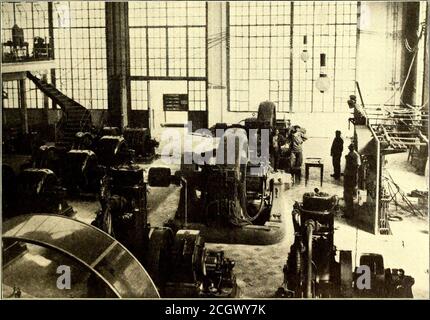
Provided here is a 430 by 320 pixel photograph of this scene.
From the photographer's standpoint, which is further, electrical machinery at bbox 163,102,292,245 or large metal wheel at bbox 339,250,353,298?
electrical machinery at bbox 163,102,292,245

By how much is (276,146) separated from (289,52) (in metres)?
4.91

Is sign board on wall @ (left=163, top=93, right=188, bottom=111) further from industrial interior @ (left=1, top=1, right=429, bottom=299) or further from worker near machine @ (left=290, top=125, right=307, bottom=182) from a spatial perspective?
worker near machine @ (left=290, top=125, right=307, bottom=182)

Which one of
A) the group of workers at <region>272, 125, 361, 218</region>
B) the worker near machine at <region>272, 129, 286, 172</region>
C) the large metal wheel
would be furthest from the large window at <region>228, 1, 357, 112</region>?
the large metal wheel

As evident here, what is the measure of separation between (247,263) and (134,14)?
11840 millimetres

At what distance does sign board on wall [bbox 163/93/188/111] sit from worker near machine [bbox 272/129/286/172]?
4.56 metres

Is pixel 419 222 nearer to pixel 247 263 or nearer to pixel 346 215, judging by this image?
pixel 346 215

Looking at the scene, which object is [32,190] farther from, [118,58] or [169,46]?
[118,58]

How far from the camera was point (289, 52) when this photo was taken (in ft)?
53.7

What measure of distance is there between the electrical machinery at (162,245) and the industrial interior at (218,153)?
22 millimetres

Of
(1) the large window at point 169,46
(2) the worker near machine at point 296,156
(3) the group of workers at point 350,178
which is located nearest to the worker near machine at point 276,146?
(2) the worker near machine at point 296,156

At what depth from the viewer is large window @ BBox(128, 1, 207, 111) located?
16.8 m

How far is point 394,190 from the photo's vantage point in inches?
438

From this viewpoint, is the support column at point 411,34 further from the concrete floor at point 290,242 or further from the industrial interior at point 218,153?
the concrete floor at point 290,242
